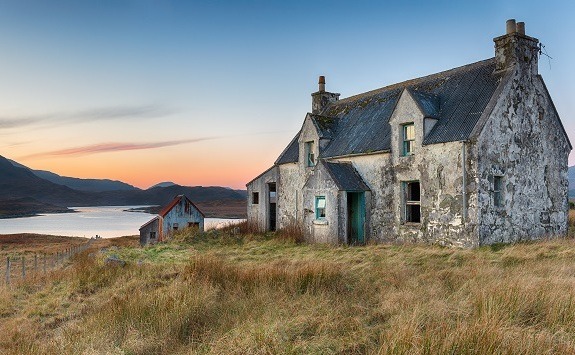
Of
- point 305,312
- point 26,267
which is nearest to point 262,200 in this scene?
point 26,267

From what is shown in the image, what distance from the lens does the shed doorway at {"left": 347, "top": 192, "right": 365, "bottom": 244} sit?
18625 mm

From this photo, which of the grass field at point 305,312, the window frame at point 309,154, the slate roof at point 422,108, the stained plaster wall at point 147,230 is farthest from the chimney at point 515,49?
the stained plaster wall at point 147,230

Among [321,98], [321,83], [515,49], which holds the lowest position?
[515,49]

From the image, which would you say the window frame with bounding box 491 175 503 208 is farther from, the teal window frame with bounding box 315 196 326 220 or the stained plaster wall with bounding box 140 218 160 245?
the stained plaster wall with bounding box 140 218 160 245

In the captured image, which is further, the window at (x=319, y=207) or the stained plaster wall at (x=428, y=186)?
the window at (x=319, y=207)

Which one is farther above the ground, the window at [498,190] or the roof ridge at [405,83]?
A: the roof ridge at [405,83]

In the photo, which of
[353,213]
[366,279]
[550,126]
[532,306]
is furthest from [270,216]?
[532,306]

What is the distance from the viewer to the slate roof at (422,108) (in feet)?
51.7

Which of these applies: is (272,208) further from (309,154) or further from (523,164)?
(523,164)

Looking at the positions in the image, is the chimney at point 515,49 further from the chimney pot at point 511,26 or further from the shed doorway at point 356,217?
the shed doorway at point 356,217

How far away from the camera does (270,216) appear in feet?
80.7

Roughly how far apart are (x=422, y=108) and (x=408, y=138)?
4.35 ft

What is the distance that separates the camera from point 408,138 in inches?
672

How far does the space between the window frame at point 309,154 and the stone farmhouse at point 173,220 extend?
26.9ft
